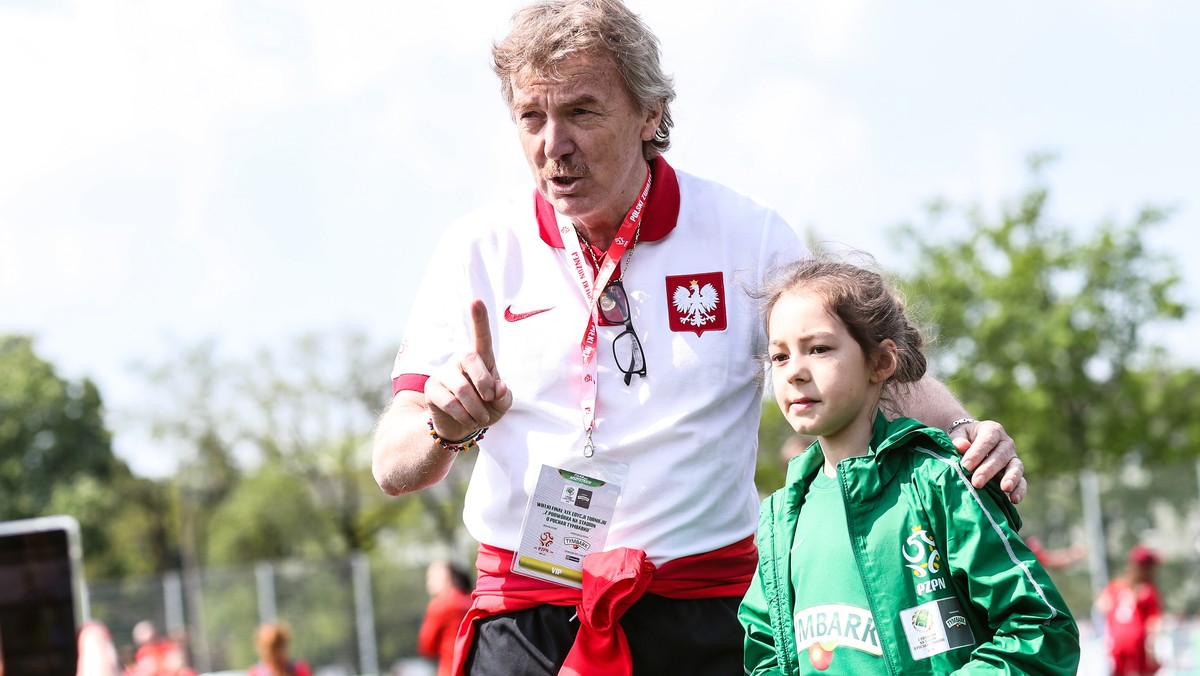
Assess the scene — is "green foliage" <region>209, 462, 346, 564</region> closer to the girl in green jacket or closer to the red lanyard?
the red lanyard

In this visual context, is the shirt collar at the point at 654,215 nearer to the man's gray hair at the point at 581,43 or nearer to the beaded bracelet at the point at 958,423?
the man's gray hair at the point at 581,43

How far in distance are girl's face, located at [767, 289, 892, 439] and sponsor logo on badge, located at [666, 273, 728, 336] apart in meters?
0.28

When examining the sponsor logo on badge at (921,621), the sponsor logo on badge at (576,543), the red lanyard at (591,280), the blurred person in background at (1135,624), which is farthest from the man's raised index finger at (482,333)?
the blurred person in background at (1135,624)

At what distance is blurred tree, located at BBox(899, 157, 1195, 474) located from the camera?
31453 millimetres

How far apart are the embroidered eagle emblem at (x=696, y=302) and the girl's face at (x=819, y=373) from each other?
29 centimetres

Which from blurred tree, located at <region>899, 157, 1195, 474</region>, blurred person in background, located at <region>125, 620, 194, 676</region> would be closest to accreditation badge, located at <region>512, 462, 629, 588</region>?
blurred person in background, located at <region>125, 620, 194, 676</region>

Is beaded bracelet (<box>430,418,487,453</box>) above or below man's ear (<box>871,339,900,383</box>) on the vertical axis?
below

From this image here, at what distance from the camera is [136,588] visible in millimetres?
20828

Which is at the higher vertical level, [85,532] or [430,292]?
[430,292]

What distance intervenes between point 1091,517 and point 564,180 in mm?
17867

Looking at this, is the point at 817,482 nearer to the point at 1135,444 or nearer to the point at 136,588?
the point at 136,588

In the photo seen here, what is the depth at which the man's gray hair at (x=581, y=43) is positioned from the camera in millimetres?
2887

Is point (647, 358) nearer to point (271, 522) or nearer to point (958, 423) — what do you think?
point (958, 423)

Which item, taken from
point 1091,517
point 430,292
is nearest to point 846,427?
point 430,292
